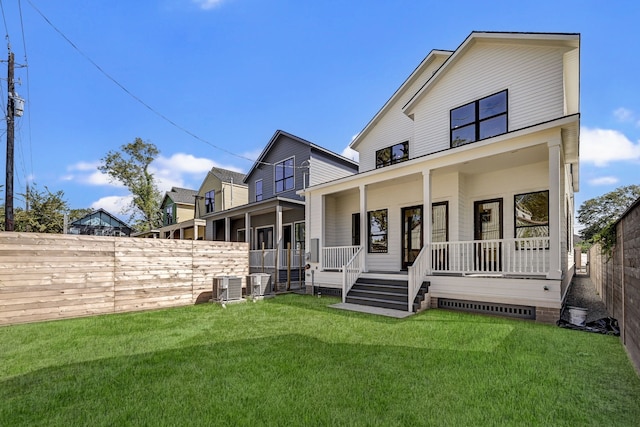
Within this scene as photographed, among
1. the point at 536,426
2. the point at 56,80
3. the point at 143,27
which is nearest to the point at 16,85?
the point at 56,80

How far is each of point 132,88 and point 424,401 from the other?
1337cm

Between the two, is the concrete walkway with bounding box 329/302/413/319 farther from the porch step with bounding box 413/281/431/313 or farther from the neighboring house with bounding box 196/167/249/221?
the neighboring house with bounding box 196/167/249/221

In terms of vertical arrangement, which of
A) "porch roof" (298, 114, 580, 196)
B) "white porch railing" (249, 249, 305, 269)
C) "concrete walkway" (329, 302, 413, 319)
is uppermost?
"porch roof" (298, 114, 580, 196)

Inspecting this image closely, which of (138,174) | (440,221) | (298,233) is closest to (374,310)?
(440,221)

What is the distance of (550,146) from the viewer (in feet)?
21.9

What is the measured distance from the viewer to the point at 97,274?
747cm

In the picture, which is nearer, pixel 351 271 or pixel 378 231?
pixel 351 271

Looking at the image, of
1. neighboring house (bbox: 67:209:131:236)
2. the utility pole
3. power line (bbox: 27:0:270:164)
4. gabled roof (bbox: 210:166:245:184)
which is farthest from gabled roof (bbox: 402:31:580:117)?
neighboring house (bbox: 67:209:131:236)

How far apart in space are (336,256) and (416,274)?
12.4 feet

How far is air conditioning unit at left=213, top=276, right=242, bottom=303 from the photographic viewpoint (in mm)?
8852

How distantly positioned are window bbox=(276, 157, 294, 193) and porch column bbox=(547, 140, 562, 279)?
461 inches

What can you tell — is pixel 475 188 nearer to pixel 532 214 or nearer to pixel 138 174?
pixel 532 214

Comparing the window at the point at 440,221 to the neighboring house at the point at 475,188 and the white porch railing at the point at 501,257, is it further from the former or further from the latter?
the white porch railing at the point at 501,257

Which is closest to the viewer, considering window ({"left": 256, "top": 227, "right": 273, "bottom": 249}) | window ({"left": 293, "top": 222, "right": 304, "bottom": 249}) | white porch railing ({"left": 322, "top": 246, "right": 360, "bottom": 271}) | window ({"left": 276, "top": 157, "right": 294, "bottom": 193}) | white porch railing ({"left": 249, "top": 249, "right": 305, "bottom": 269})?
white porch railing ({"left": 322, "top": 246, "right": 360, "bottom": 271})
